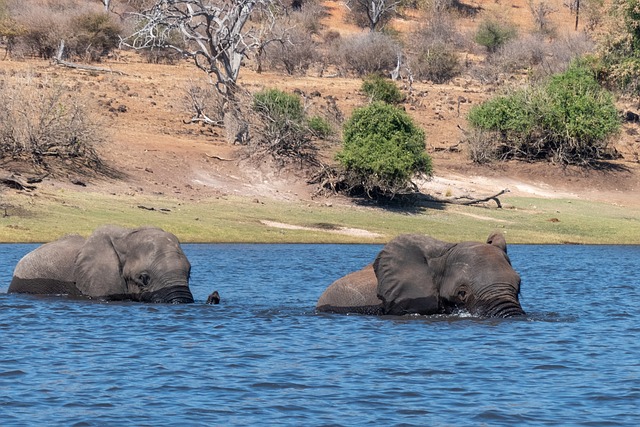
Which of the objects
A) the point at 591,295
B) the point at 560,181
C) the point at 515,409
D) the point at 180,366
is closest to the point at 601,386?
the point at 515,409

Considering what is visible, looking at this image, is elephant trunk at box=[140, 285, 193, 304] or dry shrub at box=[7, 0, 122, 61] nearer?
elephant trunk at box=[140, 285, 193, 304]

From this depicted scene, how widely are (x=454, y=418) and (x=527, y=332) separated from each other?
539cm

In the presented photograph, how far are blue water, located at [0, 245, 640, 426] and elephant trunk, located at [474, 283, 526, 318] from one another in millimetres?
295

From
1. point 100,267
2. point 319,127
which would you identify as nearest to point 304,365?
point 100,267

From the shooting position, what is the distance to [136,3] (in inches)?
3248

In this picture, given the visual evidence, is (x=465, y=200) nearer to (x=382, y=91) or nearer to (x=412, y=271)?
(x=382, y=91)

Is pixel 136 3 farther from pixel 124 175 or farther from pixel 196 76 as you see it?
pixel 124 175

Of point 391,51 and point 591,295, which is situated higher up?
point 391,51

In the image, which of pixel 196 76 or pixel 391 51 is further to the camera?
pixel 391 51

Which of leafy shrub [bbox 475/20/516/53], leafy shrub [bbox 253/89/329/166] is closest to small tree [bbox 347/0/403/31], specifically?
leafy shrub [bbox 475/20/516/53]

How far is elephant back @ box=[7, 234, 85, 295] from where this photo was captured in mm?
20766

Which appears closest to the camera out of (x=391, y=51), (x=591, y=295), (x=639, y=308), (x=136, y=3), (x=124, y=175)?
(x=639, y=308)

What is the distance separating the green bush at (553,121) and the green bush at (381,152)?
8330mm

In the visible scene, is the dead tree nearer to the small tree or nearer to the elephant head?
the elephant head
